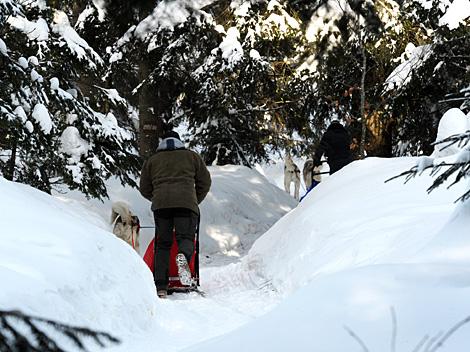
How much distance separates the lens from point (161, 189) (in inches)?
285

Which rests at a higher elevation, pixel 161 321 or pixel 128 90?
pixel 128 90

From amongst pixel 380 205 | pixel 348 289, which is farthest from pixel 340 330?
pixel 380 205

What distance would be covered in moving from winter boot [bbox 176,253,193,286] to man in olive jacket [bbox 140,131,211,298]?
0.04 ft

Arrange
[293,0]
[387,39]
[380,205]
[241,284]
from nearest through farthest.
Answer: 1. [293,0]
2. [380,205]
3. [241,284]
4. [387,39]

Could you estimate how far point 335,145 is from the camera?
1039cm

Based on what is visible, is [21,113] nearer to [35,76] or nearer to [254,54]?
[35,76]

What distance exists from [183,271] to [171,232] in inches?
22.3

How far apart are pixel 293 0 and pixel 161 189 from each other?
376 centimetres

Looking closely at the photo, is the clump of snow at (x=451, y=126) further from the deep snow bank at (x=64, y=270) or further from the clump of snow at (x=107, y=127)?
the deep snow bank at (x=64, y=270)

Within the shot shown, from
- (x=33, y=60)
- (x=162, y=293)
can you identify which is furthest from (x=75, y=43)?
(x=162, y=293)

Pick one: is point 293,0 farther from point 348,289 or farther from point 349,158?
point 349,158

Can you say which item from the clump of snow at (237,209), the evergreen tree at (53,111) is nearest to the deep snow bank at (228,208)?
the clump of snow at (237,209)

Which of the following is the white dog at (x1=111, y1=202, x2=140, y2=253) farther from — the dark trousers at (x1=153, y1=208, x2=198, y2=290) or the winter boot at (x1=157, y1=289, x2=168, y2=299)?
the winter boot at (x1=157, y1=289, x2=168, y2=299)

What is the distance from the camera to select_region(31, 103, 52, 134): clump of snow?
8195 millimetres
